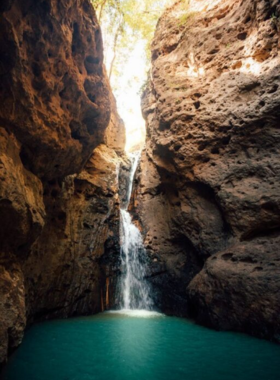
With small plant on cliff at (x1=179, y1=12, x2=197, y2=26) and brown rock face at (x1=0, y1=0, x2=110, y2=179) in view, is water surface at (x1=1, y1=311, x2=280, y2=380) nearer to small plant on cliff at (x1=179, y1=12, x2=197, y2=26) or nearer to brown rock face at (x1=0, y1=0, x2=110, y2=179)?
brown rock face at (x1=0, y1=0, x2=110, y2=179)

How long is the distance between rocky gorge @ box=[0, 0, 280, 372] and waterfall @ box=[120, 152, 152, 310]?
333 mm

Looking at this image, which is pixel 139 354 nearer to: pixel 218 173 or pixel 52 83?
pixel 218 173

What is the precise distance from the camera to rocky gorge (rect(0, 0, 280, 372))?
5184 mm

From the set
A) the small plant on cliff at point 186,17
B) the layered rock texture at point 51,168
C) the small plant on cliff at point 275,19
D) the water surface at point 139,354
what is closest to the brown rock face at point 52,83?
the layered rock texture at point 51,168

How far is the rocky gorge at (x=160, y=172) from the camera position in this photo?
5.18 meters

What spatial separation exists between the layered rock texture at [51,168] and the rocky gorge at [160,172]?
0.11 feet

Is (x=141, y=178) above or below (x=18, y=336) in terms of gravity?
above

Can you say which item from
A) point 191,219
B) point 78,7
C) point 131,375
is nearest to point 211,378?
point 131,375

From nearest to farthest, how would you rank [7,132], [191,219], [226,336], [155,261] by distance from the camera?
[7,132] → [226,336] → [191,219] → [155,261]

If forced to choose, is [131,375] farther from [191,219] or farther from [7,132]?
[191,219]

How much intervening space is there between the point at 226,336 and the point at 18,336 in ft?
15.5

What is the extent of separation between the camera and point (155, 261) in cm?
970

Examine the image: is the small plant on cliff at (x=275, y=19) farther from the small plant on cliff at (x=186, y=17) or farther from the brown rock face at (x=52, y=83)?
the brown rock face at (x=52, y=83)

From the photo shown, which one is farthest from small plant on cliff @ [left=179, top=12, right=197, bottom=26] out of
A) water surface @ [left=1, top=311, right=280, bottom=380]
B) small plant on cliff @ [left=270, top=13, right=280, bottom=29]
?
water surface @ [left=1, top=311, right=280, bottom=380]
